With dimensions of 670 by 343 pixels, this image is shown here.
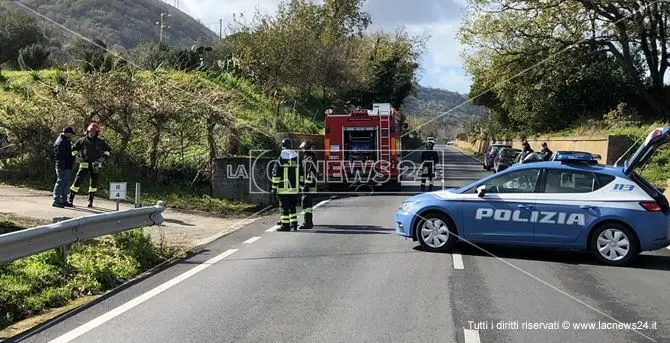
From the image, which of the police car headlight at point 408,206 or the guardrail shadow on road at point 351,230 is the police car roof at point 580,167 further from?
the guardrail shadow on road at point 351,230

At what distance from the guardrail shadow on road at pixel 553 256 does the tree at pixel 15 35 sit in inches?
1597

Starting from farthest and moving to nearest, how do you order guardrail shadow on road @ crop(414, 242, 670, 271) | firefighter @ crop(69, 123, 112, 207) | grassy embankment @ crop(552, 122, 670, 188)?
grassy embankment @ crop(552, 122, 670, 188), firefighter @ crop(69, 123, 112, 207), guardrail shadow on road @ crop(414, 242, 670, 271)

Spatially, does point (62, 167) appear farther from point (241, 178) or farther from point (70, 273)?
point (70, 273)

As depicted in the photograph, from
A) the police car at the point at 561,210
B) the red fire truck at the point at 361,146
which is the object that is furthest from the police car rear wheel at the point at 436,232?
the red fire truck at the point at 361,146

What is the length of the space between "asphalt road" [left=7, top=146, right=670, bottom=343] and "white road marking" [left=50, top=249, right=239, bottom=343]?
13 mm

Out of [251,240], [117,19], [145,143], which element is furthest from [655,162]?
[117,19]

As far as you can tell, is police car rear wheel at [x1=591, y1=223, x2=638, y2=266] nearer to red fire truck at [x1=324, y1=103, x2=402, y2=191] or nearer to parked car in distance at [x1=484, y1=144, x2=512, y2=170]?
red fire truck at [x1=324, y1=103, x2=402, y2=191]

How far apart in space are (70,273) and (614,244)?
24.6 ft

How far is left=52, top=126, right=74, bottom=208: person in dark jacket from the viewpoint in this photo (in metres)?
14.3

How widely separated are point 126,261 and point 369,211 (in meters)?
8.49

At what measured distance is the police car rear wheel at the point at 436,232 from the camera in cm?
1084

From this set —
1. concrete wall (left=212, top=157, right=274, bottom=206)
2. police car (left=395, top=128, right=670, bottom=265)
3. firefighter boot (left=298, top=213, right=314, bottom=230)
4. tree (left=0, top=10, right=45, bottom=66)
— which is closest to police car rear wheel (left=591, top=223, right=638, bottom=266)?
police car (left=395, top=128, right=670, bottom=265)

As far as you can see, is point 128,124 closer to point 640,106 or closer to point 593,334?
point 593,334

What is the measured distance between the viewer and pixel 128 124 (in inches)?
715
